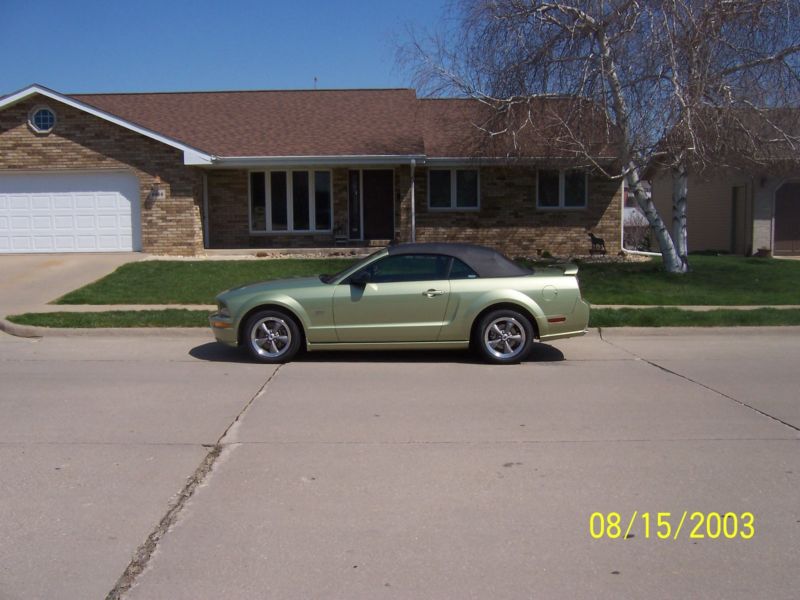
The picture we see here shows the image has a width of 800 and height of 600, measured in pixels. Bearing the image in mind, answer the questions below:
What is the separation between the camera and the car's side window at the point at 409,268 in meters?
9.60

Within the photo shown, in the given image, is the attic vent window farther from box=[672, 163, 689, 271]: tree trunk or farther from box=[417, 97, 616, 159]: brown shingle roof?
box=[672, 163, 689, 271]: tree trunk

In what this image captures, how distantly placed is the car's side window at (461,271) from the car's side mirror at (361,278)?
3.40 feet

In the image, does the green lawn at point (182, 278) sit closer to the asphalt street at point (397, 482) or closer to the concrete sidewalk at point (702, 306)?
the asphalt street at point (397, 482)

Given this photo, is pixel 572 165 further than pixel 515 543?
Yes

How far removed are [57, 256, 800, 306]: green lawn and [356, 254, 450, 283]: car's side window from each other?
547 centimetres

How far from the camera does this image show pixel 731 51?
15320 mm

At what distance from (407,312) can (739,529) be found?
5.41 metres

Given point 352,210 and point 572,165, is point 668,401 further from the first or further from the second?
point 352,210

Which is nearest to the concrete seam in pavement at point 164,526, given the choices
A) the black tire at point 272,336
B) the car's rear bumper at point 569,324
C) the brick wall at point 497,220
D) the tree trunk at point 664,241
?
the black tire at point 272,336

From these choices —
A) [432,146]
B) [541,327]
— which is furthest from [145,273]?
[541,327]

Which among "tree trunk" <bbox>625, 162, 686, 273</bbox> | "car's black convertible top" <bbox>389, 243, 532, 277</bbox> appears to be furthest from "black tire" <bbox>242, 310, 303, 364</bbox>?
"tree trunk" <bbox>625, 162, 686, 273</bbox>

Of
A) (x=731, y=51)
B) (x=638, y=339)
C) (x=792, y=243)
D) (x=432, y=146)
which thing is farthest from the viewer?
(x=792, y=243)

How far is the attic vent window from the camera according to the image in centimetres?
1978

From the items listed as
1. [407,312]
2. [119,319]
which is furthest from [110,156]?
[407,312]
